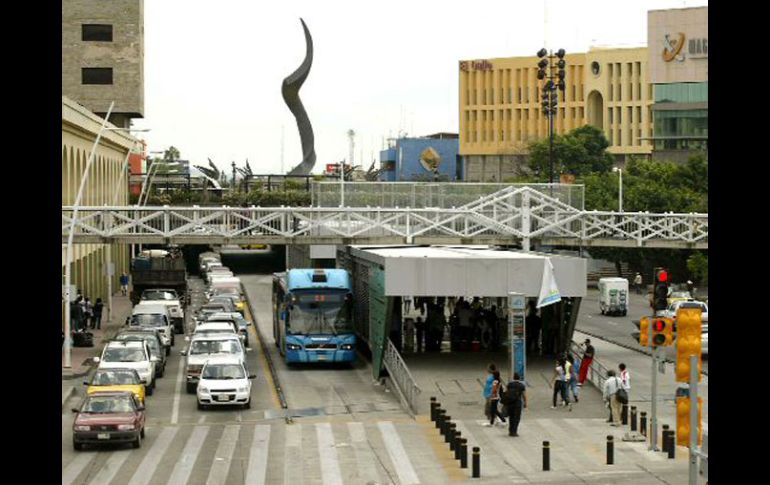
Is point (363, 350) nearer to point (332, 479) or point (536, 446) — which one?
point (536, 446)

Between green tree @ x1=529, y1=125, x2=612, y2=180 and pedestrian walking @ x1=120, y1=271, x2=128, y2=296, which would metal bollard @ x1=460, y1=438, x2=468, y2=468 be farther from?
green tree @ x1=529, y1=125, x2=612, y2=180

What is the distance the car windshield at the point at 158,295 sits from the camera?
6119 centimetres

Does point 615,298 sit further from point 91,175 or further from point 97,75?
point 97,75

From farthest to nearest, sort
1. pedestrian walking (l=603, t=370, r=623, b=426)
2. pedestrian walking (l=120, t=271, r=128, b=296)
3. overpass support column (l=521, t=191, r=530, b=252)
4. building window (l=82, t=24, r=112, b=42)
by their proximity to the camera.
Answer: building window (l=82, t=24, r=112, b=42) < pedestrian walking (l=120, t=271, r=128, b=296) < overpass support column (l=521, t=191, r=530, b=252) < pedestrian walking (l=603, t=370, r=623, b=426)

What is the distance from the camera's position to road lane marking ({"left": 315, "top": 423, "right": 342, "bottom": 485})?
25944 mm

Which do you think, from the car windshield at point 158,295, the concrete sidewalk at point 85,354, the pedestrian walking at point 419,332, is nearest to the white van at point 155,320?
the concrete sidewalk at point 85,354

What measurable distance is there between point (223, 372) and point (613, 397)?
380 inches

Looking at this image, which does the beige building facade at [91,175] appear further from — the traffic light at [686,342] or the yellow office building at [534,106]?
the yellow office building at [534,106]

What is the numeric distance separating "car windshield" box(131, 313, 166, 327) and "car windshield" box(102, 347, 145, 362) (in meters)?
10.4

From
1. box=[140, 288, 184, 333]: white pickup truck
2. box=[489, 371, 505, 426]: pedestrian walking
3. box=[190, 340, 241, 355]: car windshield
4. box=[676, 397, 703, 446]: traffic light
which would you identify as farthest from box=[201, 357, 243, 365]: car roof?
box=[676, 397, 703, 446]: traffic light

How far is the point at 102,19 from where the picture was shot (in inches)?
3809

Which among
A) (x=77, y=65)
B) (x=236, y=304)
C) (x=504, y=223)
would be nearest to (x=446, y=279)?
(x=504, y=223)

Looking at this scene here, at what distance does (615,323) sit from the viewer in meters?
67.5
